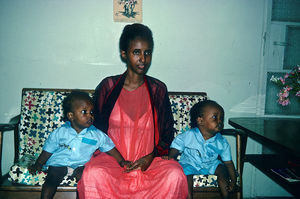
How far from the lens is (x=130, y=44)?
73.7 inches

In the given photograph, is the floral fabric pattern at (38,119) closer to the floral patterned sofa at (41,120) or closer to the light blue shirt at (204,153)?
the floral patterned sofa at (41,120)

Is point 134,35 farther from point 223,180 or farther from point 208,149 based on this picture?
point 223,180

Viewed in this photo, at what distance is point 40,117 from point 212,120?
181 centimetres

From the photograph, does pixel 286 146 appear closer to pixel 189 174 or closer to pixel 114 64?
pixel 189 174

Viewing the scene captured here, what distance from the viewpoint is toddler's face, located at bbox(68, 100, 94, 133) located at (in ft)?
5.82

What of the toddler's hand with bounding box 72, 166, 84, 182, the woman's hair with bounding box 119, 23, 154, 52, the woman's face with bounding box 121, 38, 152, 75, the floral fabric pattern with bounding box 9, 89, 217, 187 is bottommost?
the toddler's hand with bounding box 72, 166, 84, 182

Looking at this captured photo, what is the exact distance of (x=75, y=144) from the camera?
1784 mm

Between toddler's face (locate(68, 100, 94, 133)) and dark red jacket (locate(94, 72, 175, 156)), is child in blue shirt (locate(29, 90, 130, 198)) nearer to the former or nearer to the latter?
toddler's face (locate(68, 100, 94, 133))

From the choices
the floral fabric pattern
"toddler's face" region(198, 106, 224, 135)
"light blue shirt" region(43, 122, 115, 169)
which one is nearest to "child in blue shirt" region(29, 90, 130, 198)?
"light blue shirt" region(43, 122, 115, 169)

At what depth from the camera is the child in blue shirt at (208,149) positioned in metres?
1.82

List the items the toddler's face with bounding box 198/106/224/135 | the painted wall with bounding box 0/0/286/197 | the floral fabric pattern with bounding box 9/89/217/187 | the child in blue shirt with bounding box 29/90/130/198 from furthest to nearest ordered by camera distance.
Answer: the painted wall with bounding box 0/0/286/197
the floral fabric pattern with bounding box 9/89/217/187
the toddler's face with bounding box 198/106/224/135
the child in blue shirt with bounding box 29/90/130/198

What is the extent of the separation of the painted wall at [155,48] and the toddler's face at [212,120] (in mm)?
849

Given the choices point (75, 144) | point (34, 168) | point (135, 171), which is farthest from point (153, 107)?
point (34, 168)

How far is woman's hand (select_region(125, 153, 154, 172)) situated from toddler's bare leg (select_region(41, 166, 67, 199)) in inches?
22.7
